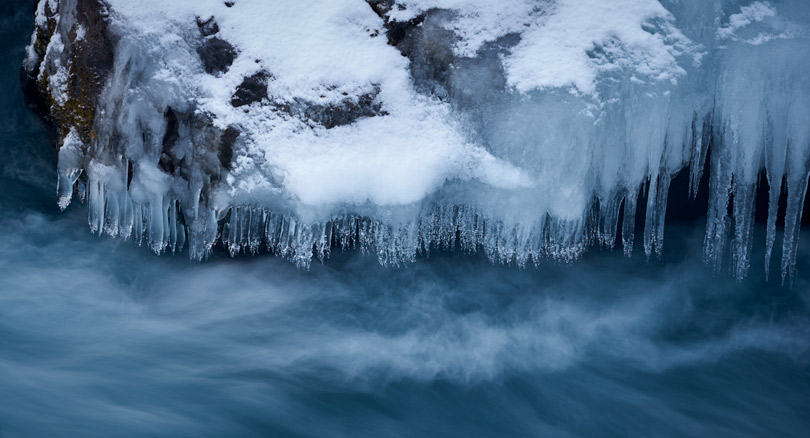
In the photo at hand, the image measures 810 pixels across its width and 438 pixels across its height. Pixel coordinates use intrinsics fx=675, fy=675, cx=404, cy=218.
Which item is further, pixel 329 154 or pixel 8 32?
pixel 8 32

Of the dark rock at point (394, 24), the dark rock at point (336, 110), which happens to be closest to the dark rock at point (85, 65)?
the dark rock at point (336, 110)

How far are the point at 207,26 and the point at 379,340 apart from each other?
2209mm

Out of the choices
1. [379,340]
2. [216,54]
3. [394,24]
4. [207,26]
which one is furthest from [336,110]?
[379,340]

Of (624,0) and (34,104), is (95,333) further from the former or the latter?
(624,0)

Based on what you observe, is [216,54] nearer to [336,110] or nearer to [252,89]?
[252,89]

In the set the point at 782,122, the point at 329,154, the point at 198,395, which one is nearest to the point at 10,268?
the point at 198,395

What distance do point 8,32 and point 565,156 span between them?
4.30 meters

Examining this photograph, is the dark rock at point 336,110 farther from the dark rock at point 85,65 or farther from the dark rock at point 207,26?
the dark rock at point 85,65

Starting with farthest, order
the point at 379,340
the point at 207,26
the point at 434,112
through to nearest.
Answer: the point at 379,340
the point at 207,26
the point at 434,112

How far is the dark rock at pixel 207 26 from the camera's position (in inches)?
159

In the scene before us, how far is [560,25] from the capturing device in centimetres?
388

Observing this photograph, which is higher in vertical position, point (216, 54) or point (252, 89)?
point (216, 54)

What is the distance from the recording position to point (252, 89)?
3.96m

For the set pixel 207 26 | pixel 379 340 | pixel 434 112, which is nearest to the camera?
pixel 434 112
